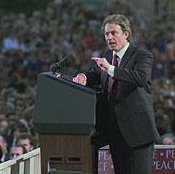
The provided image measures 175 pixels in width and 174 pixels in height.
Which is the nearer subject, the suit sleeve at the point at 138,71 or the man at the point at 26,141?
the suit sleeve at the point at 138,71

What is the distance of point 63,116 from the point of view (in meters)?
4.91

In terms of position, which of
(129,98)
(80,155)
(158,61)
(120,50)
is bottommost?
(80,155)

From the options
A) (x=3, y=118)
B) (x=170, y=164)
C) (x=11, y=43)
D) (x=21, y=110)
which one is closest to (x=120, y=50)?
(x=170, y=164)

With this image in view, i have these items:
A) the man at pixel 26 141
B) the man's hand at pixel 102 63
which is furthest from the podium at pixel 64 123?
the man at pixel 26 141

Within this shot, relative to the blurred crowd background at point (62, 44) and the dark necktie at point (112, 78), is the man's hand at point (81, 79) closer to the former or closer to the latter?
the dark necktie at point (112, 78)

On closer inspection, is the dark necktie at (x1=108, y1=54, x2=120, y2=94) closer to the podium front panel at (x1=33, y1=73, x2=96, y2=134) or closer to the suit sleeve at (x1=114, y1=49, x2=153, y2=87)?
the suit sleeve at (x1=114, y1=49, x2=153, y2=87)

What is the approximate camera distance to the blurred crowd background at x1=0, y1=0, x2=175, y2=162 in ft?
40.5

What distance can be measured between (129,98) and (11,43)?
47.1ft

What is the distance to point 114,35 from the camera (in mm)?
5098

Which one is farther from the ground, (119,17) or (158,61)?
(158,61)

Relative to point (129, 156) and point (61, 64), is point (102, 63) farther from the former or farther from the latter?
point (129, 156)

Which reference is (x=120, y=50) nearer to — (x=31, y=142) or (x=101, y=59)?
(x=101, y=59)

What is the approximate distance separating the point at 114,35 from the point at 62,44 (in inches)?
541

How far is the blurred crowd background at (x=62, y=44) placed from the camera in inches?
486
